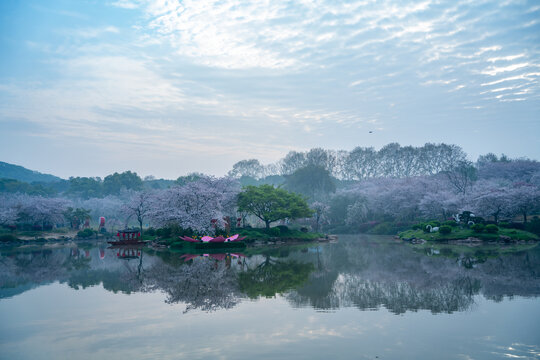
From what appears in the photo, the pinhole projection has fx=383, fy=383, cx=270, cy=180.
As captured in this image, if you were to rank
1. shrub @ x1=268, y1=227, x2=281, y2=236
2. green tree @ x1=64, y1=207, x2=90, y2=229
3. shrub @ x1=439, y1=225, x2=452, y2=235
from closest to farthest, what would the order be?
shrub @ x1=439, y1=225, x2=452, y2=235 → shrub @ x1=268, y1=227, x2=281, y2=236 → green tree @ x1=64, y1=207, x2=90, y2=229

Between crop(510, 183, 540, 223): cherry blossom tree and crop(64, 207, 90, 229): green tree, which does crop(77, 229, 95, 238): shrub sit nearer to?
crop(64, 207, 90, 229): green tree

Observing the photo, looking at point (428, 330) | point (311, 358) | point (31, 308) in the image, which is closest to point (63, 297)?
point (31, 308)

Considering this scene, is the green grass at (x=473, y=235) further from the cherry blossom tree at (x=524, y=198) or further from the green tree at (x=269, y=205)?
the green tree at (x=269, y=205)

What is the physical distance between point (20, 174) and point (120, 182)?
110548 millimetres

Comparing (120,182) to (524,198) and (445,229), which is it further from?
(524,198)

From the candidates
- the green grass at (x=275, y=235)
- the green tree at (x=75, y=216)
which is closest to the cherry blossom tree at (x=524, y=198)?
the green grass at (x=275, y=235)

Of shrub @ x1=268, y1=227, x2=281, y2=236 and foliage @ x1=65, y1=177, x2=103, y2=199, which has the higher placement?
foliage @ x1=65, y1=177, x2=103, y2=199

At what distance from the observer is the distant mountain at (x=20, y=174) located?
170m

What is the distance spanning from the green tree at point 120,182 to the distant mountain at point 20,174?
93.3m

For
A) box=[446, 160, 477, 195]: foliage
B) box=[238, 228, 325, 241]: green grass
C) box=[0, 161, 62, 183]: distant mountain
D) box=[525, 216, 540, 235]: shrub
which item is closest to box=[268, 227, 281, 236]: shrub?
box=[238, 228, 325, 241]: green grass

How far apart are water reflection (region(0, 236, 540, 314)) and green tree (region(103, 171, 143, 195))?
69403 mm

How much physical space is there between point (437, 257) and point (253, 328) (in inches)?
735

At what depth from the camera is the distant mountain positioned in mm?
170250

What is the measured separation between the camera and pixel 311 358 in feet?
26.6
